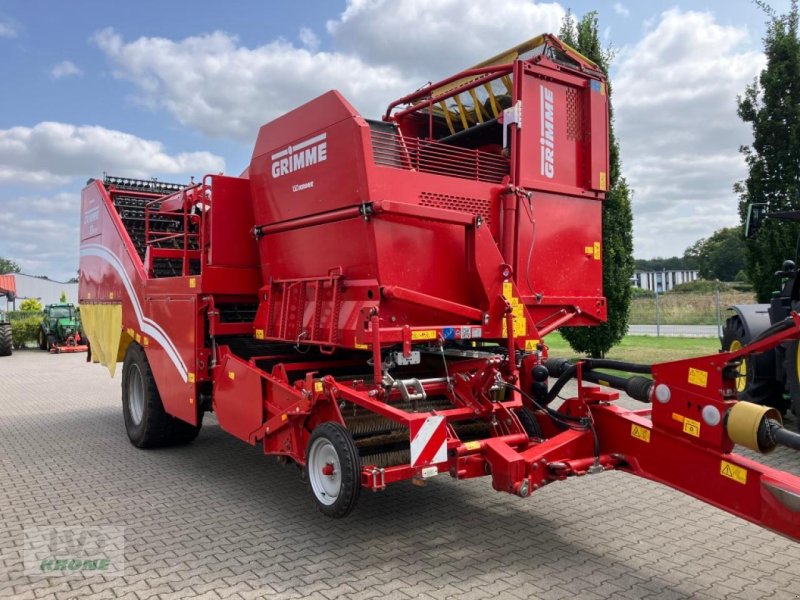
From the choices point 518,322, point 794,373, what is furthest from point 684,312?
point 518,322

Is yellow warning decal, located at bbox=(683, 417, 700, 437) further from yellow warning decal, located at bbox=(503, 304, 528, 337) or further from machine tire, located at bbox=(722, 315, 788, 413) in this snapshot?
machine tire, located at bbox=(722, 315, 788, 413)

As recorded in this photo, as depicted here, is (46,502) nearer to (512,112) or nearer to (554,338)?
(512,112)

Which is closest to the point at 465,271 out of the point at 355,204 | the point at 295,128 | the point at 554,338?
the point at 355,204

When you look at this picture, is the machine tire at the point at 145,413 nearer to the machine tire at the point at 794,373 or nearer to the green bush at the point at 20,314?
the machine tire at the point at 794,373

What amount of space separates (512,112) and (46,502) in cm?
474

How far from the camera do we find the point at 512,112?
4.74 metres

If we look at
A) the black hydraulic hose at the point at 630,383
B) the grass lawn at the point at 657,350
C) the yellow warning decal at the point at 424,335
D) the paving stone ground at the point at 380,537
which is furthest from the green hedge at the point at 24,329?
the black hydraulic hose at the point at 630,383

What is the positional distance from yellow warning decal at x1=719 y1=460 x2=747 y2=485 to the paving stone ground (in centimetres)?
65

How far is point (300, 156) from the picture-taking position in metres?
4.72

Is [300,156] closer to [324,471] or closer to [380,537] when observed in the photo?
[324,471]

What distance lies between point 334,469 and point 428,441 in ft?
2.18

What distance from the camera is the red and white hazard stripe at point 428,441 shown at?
3.67 meters

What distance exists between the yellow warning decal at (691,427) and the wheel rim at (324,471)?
6.53 ft

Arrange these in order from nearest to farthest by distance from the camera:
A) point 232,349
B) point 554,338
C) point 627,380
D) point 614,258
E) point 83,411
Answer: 1. point 627,380
2. point 232,349
3. point 83,411
4. point 614,258
5. point 554,338
